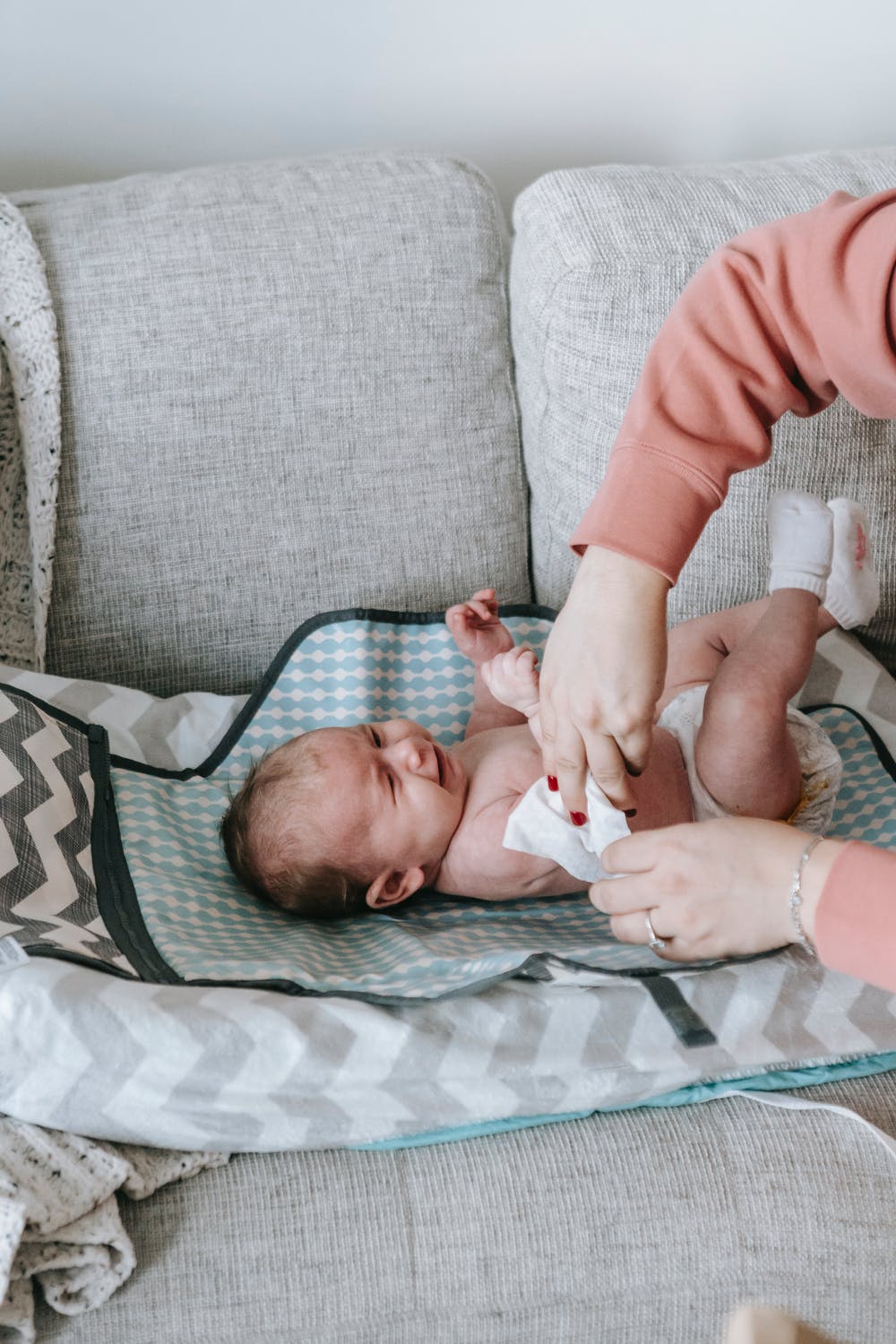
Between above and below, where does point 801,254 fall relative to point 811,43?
below

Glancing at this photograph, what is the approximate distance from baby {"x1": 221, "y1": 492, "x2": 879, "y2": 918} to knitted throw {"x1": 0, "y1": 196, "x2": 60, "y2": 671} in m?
0.37

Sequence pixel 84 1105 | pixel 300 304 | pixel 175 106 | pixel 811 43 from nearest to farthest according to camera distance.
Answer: pixel 84 1105, pixel 300 304, pixel 175 106, pixel 811 43

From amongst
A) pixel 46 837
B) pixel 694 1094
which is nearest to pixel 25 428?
pixel 46 837

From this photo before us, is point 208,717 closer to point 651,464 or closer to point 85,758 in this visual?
point 85,758

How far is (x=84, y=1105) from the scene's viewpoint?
0.90m

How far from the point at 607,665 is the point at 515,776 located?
459 millimetres

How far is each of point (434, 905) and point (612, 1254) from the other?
51 cm

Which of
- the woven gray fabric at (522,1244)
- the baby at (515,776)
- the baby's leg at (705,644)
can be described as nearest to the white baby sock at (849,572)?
the baby at (515,776)

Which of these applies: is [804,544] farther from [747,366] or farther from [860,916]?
[860,916]

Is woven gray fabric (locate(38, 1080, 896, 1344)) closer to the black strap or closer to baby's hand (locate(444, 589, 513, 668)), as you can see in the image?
the black strap

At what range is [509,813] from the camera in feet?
4.21

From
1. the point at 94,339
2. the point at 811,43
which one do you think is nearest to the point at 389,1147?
the point at 94,339

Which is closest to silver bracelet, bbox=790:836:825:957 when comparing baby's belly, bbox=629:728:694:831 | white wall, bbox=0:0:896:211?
baby's belly, bbox=629:728:694:831

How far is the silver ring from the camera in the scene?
952 mm
